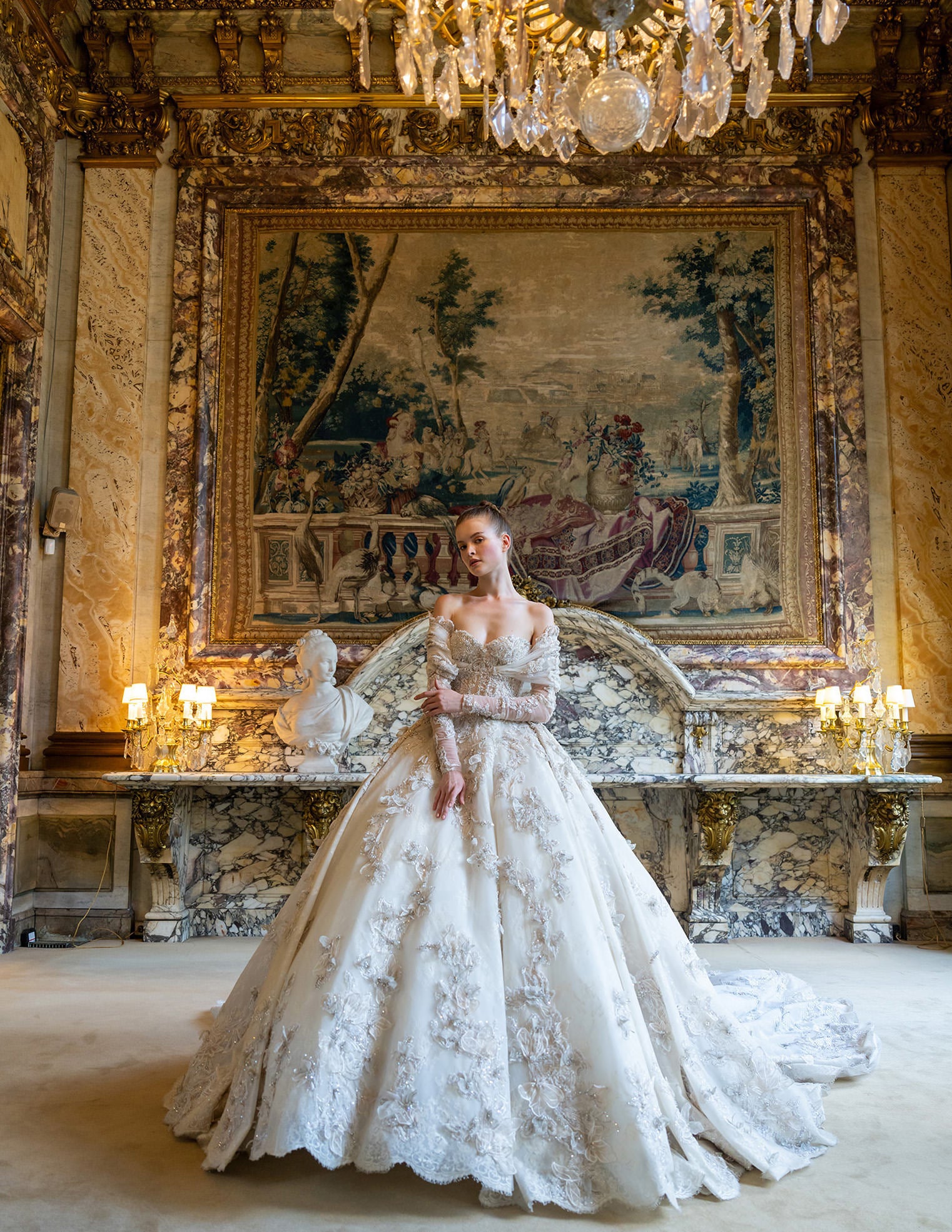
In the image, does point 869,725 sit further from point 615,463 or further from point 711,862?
point 615,463

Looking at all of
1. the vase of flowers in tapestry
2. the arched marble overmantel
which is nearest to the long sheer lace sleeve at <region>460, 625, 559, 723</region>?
the arched marble overmantel

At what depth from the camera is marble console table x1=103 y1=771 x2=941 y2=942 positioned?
5.75 m

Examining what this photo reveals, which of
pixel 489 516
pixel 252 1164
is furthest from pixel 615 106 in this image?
pixel 252 1164

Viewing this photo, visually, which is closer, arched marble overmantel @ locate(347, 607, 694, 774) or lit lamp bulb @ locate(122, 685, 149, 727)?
lit lamp bulb @ locate(122, 685, 149, 727)

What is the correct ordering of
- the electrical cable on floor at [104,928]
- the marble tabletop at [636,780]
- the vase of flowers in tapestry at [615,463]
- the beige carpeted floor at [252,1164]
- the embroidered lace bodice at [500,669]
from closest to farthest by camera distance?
the beige carpeted floor at [252,1164] → the embroidered lace bodice at [500,669] → the marble tabletop at [636,780] → the electrical cable on floor at [104,928] → the vase of flowers in tapestry at [615,463]

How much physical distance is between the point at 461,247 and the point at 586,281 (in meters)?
0.87

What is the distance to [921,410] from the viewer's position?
6617mm

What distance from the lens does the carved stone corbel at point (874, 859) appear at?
5758mm

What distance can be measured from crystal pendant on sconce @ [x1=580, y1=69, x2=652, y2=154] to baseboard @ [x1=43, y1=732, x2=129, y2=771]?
4.60 metres

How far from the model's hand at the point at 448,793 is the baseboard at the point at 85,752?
3.95 m

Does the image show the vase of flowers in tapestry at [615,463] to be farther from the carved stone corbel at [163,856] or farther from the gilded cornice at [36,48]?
the gilded cornice at [36,48]

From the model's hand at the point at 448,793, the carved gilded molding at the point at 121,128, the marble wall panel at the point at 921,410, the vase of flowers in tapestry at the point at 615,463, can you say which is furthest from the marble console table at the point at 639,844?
the carved gilded molding at the point at 121,128

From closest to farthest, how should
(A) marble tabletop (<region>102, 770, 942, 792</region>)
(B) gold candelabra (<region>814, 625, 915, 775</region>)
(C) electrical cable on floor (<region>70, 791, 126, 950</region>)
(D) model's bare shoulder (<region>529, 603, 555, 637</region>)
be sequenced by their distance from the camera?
1. (D) model's bare shoulder (<region>529, 603, 555, 637</region>)
2. (A) marble tabletop (<region>102, 770, 942, 792</region>)
3. (C) electrical cable on floor (<region>70, 791, 126, 950</region>)
4. (B) gold candelabra (<region>814, 625, 915, 775</region>)

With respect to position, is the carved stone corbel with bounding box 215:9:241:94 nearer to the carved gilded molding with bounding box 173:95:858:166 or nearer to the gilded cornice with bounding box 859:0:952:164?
the carved gilded molding with bounding box 173:95:858:166
